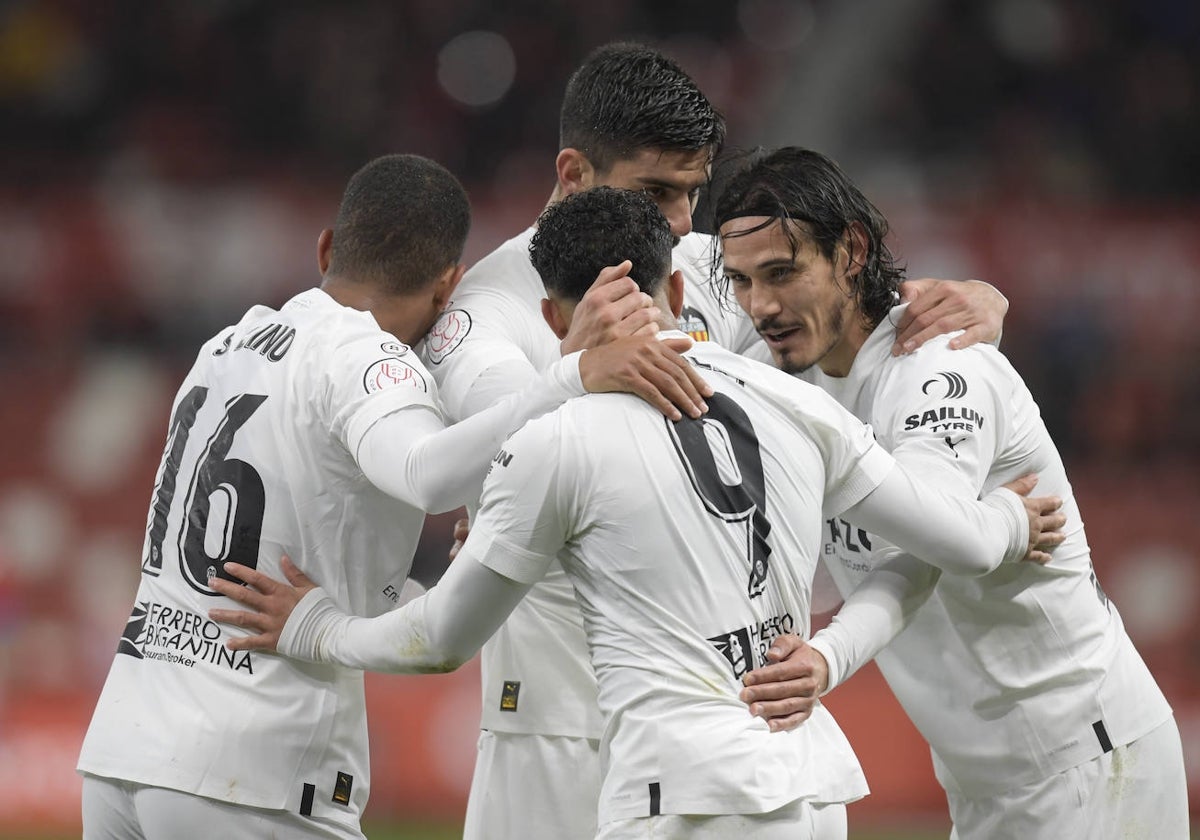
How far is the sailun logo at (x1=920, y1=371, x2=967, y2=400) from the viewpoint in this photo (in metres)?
4.02

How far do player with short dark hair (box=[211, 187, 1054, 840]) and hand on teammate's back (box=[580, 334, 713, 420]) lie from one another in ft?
0.11

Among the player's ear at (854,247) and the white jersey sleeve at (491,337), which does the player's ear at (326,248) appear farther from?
the player's ear at (854,247)

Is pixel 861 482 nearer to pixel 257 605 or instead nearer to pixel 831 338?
pixel 831 338

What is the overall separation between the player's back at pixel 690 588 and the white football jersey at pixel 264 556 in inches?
29.2

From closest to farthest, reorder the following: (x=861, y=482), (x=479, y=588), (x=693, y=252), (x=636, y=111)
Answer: (x=479, y=588) → (x=861, y=482) → (x=636, y=111) → (x=693, y=252)

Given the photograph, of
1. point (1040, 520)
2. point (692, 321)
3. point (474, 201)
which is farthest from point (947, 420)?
point (474, 201)

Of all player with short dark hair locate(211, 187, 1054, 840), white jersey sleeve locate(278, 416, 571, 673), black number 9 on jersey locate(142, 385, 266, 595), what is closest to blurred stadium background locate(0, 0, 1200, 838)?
black number 9 on jersey locate(142, 385, 266, 595)

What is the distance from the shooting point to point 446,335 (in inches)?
172

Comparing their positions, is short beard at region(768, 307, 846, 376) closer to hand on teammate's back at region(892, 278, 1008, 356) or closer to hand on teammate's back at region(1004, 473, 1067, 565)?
hand on teammate's back at region(892, 278, 1008, 356)

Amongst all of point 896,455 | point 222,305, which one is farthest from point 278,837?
point 222,305

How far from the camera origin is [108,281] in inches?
464

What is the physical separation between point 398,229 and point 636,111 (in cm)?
89

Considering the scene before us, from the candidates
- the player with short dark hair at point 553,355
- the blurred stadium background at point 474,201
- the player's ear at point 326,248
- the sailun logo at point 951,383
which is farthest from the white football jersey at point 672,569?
the blurred stadium background at point 474,201

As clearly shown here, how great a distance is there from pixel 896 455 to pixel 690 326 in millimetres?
1116
